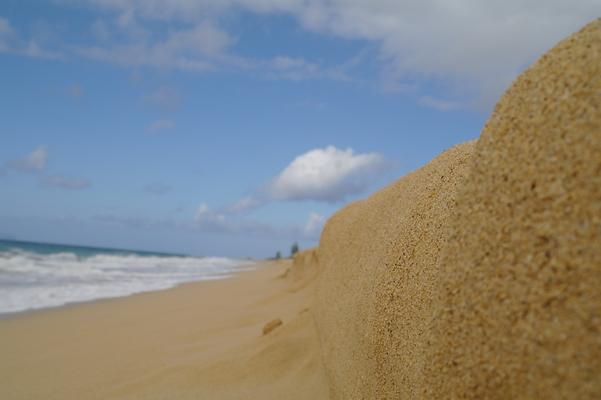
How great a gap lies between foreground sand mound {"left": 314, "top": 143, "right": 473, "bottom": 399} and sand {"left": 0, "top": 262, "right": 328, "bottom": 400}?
18.0 inches

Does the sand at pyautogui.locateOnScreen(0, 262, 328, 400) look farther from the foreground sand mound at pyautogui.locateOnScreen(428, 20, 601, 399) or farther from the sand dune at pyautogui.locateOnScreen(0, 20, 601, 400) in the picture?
the foreground sand mound at pyautogui.locateOnScreen(428, 20, 601, 399)

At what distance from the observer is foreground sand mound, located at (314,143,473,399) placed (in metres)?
1.70

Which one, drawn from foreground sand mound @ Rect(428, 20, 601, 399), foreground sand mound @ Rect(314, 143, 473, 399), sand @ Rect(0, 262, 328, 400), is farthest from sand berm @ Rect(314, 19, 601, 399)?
sand @ Rect(0, 262, 328, 400)

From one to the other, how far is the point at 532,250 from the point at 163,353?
14.2 feet

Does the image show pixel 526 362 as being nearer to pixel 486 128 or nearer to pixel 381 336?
pixel 486 128

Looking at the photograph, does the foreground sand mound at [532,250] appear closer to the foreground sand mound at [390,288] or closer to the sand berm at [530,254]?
the sand berm at [530,254]

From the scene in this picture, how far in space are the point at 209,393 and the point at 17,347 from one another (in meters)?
3.31

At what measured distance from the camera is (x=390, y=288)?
196cm

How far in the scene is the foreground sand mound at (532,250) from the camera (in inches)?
37.4

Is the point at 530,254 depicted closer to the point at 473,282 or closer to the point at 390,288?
the point at 473,282

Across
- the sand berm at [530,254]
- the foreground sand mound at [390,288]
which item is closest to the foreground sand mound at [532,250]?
the sand berm at [530,254]

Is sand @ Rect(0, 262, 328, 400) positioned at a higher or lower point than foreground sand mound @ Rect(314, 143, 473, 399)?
lower

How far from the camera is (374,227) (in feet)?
9.27

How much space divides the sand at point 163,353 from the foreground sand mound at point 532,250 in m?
1.84
